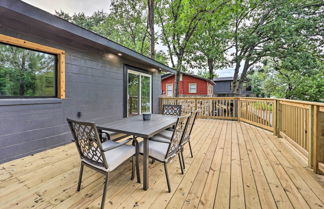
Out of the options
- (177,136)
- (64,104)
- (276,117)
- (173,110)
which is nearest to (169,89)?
(173,110)

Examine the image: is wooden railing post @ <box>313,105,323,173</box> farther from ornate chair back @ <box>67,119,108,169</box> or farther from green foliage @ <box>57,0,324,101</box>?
green foliage @ <box>57,0,324,101</box>

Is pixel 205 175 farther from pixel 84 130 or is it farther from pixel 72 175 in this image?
pixel 72 175

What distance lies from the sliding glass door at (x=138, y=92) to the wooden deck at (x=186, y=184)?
2.83 meters

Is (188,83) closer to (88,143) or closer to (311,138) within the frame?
(311,138)

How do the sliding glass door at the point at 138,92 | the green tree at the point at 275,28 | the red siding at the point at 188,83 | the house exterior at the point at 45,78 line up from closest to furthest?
1. the house exterior at the point at 45,78
2. the sliding glass door at the point at 138,92
3. the green tree at the point at 275,28
4. the red siding at the point at 188,83

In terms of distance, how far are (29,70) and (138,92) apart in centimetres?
331

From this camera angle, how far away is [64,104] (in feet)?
10.4

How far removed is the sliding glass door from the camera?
5.27 metres

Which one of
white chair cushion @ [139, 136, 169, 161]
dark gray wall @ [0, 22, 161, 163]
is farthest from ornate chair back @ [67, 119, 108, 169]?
dark gray wall @ [0, 22, 161, 163]

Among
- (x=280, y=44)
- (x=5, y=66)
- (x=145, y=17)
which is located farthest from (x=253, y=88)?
(x=5, y=66)

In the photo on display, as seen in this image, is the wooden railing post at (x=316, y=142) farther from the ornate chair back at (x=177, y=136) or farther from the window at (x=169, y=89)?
the window at (x=169, y=89)

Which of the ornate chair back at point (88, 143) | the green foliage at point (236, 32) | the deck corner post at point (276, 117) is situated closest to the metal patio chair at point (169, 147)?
the ornate chair back at point (88, 143)

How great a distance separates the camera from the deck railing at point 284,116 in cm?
212

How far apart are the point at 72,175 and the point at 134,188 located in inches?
37.1
